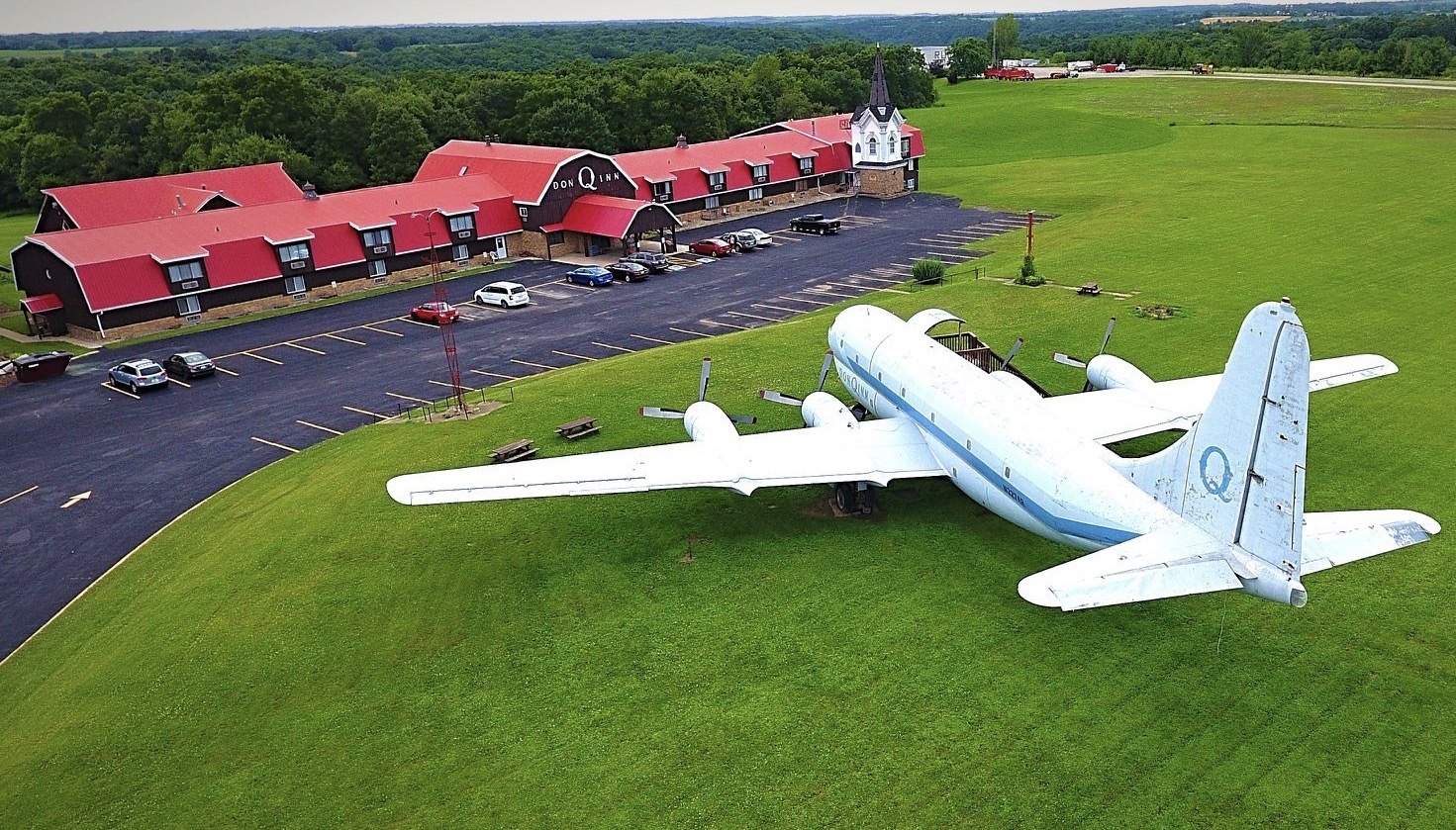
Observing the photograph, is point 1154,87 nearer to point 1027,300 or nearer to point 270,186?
point 1027,300

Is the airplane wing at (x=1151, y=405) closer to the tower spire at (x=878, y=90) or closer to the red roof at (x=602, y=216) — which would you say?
the red roof at (x=602, y=216)

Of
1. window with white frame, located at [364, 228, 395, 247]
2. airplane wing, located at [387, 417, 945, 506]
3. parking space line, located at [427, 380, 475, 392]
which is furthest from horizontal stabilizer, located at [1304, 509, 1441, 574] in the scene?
window with white frame, located at [364, 228, 395, 247]

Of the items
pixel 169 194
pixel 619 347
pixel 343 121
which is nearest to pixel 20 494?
pixel 619 347

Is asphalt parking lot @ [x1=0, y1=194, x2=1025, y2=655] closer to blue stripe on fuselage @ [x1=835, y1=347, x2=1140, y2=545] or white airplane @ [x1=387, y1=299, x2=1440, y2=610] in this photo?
white airplane @ [x1=387, y1=299, x2=1440, y2=610]

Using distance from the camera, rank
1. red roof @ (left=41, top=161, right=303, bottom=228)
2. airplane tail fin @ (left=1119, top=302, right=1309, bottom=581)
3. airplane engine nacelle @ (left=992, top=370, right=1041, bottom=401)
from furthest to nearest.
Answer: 1. red roof @ (left=41, top=161, right=303, bottom=228)
2. airplane engine nacelle @ (left=992, top=370, right=1041, bottom=401)
3. airplane tail fin @ (left=1119, top=302, right=1309, bottom=581)

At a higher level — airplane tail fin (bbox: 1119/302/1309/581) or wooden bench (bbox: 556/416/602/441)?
airplane tail fin (bbox: 1119/302/1309/581)

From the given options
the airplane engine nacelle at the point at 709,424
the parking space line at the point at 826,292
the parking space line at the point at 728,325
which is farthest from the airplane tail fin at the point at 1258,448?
the parking space line at the point at 826,292

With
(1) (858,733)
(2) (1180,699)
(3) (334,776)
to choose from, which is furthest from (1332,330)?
(3) (334,776)
